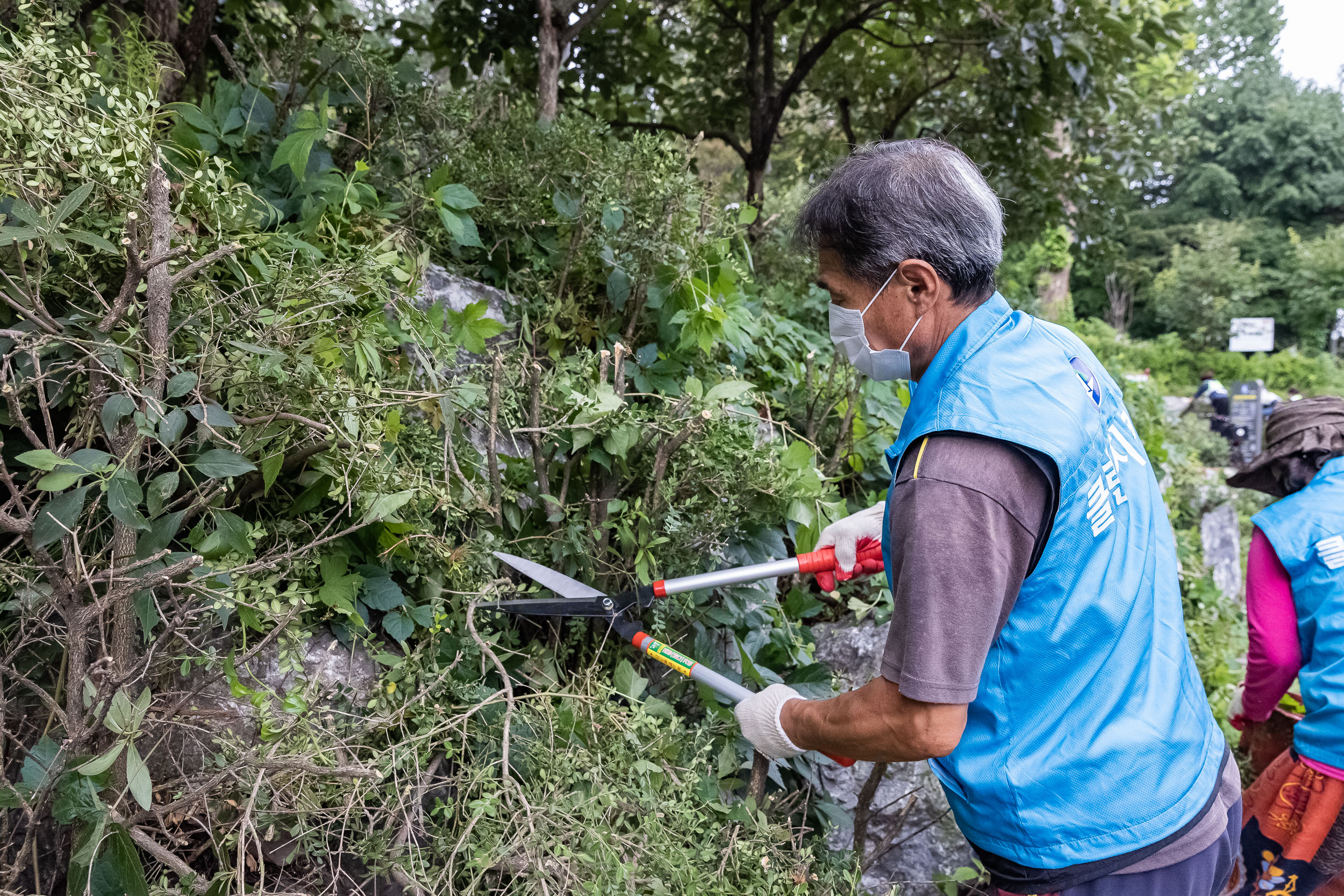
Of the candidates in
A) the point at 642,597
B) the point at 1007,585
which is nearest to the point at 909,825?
the point at 642,597

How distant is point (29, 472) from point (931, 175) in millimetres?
1926

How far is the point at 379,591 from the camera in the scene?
201 cm

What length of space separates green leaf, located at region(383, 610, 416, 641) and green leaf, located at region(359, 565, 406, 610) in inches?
1.0

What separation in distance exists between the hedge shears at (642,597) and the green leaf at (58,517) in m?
0.84

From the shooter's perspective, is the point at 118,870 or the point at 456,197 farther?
the point at 456,197

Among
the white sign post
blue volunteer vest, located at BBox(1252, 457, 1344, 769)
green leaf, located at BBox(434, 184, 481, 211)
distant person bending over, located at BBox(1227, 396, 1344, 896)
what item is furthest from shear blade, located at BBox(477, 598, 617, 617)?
the white sign post

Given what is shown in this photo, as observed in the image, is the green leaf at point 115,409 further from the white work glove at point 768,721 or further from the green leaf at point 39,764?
the white work glove at point 768,721

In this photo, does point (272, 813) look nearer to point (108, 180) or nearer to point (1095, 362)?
point (108, 180)

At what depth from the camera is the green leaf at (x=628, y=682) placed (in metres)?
2.02

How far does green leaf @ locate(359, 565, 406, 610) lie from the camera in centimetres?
200

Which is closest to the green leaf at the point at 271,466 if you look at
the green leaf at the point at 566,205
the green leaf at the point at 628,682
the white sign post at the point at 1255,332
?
the green leaf at the point at 628,682

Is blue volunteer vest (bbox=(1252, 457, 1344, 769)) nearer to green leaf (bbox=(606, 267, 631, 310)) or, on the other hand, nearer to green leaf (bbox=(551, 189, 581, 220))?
green leaf (bbox=(606, 267, 631, 310))

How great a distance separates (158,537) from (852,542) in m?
1.59

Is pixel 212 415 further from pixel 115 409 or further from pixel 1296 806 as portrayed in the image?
pixel 1296 806
